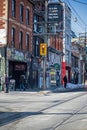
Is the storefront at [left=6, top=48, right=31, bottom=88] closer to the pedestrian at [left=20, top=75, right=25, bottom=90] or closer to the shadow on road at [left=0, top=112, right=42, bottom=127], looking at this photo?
the pedestrian at [left=20, top=75, right=25, bottom=90]

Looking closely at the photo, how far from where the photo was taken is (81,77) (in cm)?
10019

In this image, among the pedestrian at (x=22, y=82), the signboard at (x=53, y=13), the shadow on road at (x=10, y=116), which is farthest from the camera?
the signboard at (x=53, y=13)

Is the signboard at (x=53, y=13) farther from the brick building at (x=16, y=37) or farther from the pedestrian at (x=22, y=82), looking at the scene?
the pedestrian at (x=22, y=82)

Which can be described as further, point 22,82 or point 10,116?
point 22,82

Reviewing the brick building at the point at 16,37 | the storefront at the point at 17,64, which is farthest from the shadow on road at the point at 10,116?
the storefront at the point at 17,64

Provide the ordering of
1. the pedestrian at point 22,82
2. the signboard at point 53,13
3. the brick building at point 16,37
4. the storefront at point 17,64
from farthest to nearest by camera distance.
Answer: the signboard at point 53,13
the pedestrian at point 22,82
the storefront at point 17,64
the brick building at point 16,37

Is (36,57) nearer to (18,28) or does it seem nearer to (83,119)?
(18,28)

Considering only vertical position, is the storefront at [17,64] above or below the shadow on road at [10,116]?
above

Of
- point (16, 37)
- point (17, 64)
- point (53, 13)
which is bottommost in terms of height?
point (17, 64)

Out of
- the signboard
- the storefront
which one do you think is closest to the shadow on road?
the storefront

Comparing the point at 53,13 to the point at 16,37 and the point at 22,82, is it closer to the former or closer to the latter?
the point at 16,37

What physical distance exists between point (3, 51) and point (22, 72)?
22.2ft

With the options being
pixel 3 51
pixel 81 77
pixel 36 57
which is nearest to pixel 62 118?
pixel 3 51

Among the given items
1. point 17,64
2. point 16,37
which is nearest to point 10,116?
point 16,37
